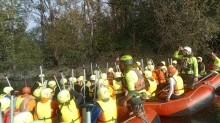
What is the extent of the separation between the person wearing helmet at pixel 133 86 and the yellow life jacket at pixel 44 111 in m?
1.50

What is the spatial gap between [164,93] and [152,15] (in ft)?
40.8

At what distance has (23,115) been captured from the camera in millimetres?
3707

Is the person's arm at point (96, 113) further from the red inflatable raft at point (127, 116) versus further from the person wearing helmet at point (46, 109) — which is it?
the red inflatable raft at point (127, 116)

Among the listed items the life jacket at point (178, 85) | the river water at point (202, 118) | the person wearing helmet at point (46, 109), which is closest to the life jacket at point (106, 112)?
the person wearing helmet at point (46, 109)

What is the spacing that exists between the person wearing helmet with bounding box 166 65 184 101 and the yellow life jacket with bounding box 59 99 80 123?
3.09 meters

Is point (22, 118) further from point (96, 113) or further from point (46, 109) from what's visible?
point (96, 113)

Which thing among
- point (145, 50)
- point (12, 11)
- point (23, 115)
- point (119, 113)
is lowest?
point (119, 113)

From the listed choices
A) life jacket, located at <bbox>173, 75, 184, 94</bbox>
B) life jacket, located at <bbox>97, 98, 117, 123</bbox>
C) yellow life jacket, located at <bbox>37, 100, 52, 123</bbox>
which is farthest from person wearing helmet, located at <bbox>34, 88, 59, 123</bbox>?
life jacket, located at <bbox>173, 75, 184, 94</bbox>

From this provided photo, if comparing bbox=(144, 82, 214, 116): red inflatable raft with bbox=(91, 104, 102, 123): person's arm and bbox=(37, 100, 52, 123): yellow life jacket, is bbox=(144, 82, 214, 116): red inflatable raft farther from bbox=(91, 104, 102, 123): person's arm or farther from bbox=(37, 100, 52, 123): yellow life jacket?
bbox=(37, 100, 52, 123): yellow life jacket

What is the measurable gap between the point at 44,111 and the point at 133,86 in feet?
5.87

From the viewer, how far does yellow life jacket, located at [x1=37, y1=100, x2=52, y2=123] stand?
16.1 ft

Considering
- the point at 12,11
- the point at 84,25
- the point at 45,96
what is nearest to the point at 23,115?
the point at 45,96

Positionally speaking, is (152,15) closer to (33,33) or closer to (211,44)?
(211,44)

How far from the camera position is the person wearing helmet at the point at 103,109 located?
486 centimetres
